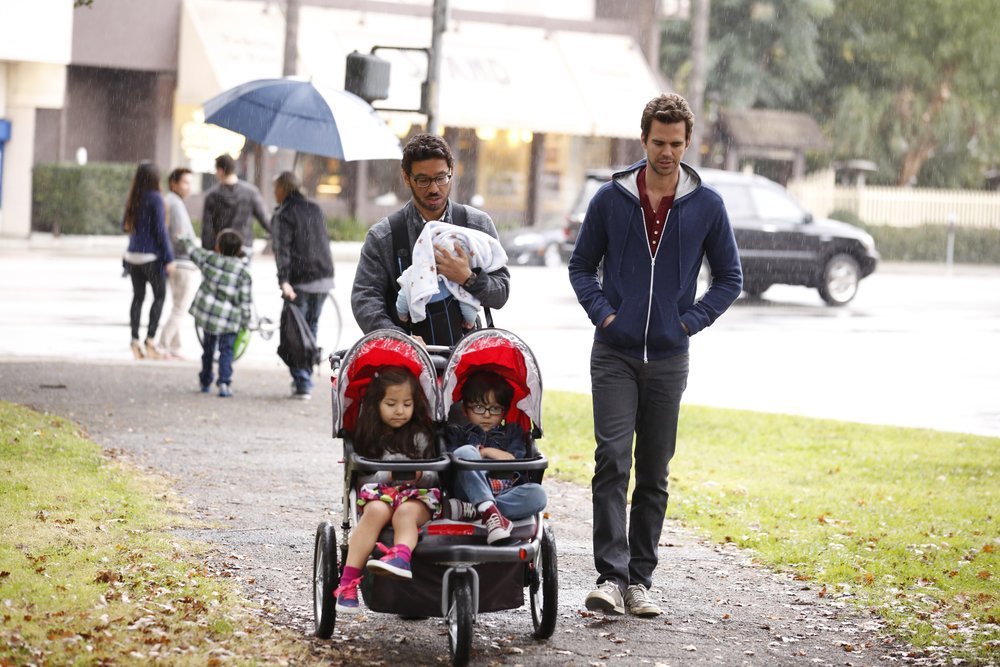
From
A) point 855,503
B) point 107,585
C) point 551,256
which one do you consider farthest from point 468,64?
point 107,585

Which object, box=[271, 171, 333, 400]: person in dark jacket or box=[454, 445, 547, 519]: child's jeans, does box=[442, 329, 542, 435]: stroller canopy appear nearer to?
box=[454, 445, 547, 519]: child's jeans

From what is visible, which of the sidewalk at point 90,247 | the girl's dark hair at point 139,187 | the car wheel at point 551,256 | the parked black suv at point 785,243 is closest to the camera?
the girl's dark hair at point 139,187

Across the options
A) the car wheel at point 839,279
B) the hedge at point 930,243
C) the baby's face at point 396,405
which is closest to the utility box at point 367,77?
the baby's face at point 396,405

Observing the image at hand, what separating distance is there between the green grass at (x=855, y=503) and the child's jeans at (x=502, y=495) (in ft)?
5.79

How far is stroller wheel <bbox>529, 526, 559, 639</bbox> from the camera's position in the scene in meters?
5.71

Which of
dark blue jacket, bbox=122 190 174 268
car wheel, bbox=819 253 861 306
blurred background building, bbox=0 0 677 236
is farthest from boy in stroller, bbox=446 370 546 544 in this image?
blurred background building, bbox=0 0 677 236

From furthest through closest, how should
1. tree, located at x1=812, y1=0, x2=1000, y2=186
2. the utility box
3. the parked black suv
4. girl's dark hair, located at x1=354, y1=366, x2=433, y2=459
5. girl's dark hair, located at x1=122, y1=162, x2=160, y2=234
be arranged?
tree, located at x1=812, y1=0, x2=1000, y2=186 → the parked black suv → girl's dark hair, located at x1=122, y1=162, x2=160, y2=234 → the utility box → girl's dark hair, located at x1=354, y1=366, x2=433, y2=459

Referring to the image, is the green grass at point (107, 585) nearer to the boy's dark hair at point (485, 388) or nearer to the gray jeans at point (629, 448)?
the boy's dark hair at point (485, 388)

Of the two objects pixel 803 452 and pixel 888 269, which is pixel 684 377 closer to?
pixel 803 452

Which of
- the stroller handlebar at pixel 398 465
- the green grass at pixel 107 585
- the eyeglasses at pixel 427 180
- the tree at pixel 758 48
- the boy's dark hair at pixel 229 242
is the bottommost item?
the green grass at pixel 107 585

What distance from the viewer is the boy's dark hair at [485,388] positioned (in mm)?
5816

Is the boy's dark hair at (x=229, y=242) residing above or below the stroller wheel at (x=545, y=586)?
above

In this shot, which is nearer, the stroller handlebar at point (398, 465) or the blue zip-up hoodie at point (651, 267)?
the stroller handlebar at point (398, 465)

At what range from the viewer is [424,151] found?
19.2 feet
